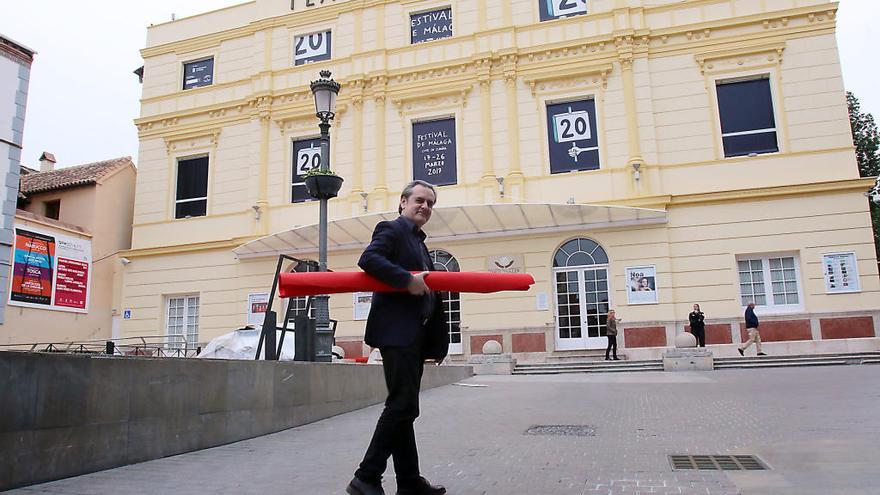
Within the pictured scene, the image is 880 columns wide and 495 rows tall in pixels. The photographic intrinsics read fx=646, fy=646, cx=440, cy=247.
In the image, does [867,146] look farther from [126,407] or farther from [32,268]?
[32,268]

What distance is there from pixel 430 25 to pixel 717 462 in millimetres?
19449

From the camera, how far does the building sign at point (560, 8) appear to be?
66.5ft

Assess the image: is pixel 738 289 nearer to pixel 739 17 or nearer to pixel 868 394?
pixel 739 17

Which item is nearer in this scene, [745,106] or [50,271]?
[745,106]

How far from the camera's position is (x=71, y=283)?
72.1 ft

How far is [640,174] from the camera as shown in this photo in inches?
731

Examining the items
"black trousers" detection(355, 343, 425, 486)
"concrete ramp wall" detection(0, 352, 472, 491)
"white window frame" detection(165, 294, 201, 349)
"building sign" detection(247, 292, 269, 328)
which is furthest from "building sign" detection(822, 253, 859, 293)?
"white window frame" detection(165, 294, 201, 349)

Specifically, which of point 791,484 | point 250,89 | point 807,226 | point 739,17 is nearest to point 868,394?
point 791,484

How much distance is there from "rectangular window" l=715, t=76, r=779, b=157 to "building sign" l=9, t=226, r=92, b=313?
21.2 meters

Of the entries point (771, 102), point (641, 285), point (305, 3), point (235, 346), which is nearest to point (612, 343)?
point (641, 285)

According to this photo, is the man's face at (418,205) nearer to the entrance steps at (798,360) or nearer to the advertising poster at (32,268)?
the entrance steps at (798,360)

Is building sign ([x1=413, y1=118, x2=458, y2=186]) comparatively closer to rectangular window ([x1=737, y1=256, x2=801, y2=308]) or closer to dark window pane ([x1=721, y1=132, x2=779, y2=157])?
dark window pane ([x1=721, y1=132, x2=779, y2=157])

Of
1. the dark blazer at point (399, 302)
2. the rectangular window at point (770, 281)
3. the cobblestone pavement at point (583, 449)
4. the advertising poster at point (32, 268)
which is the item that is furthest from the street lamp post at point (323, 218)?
the advertising poster at point (32, 268)

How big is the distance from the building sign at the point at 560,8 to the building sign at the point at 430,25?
3.12 metres
